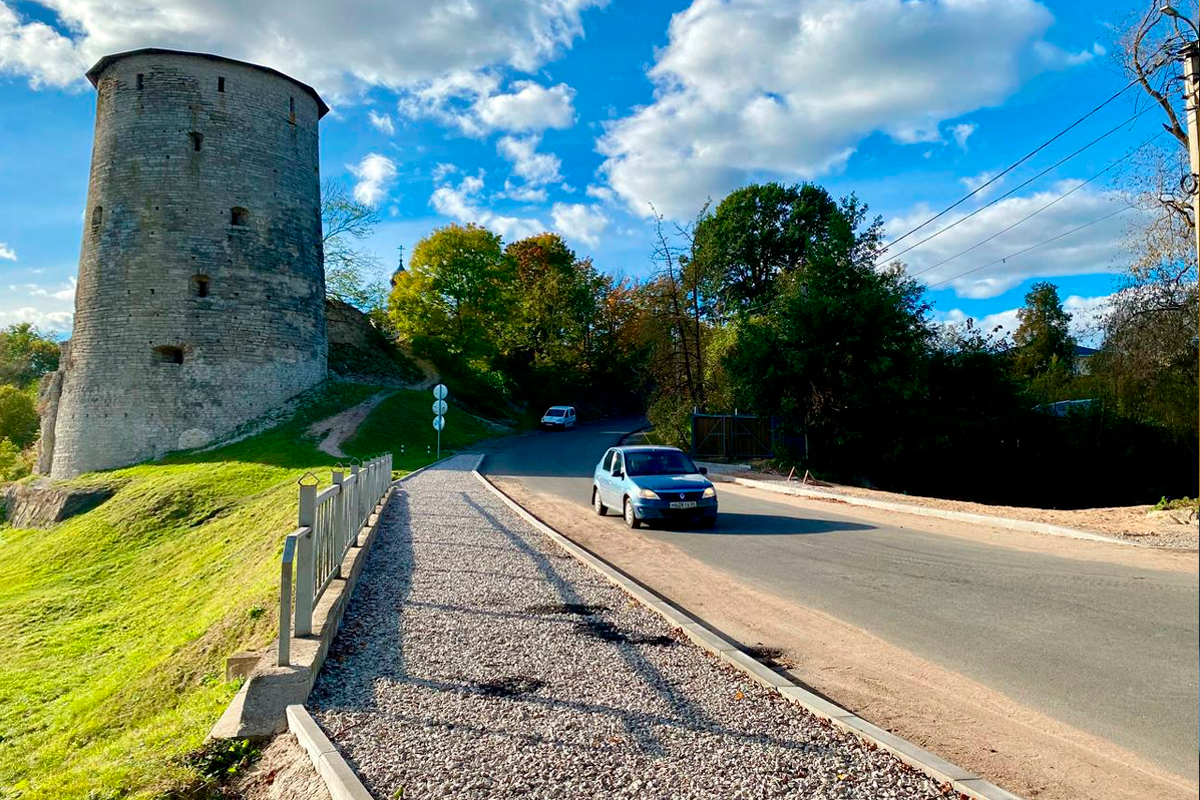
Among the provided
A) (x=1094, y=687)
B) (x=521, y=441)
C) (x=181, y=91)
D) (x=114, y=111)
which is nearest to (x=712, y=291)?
(x=521, y=441)

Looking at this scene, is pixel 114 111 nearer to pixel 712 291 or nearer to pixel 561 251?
pixel 712 291

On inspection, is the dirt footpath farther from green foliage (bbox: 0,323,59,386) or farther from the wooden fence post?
green foliage (bbox: 0,323,59,386)

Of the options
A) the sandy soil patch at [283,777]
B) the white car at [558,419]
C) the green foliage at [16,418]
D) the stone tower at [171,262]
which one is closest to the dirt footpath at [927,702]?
the sandy soil patch at [283,777]

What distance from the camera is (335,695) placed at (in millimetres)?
4973

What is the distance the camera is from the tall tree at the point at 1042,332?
5219 cm

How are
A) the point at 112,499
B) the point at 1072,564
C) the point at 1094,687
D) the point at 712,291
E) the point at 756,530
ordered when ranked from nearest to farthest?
the point at 1094,687 → the point at 1072,564 → the point at 756,530 → the point at 112,499 → the point at 712,291

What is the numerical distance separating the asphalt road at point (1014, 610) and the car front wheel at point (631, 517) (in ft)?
1.75

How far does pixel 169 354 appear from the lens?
106ft

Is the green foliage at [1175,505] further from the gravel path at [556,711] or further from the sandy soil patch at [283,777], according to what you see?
the sandy soil patch at [283,777]

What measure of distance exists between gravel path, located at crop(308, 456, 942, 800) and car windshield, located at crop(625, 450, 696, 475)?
6.32 meters

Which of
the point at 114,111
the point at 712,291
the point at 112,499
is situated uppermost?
the point at 114,111

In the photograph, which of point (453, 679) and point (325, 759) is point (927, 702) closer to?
point (453, 679)

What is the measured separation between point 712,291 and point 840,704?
30.6 meters

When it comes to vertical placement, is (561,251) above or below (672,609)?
above
